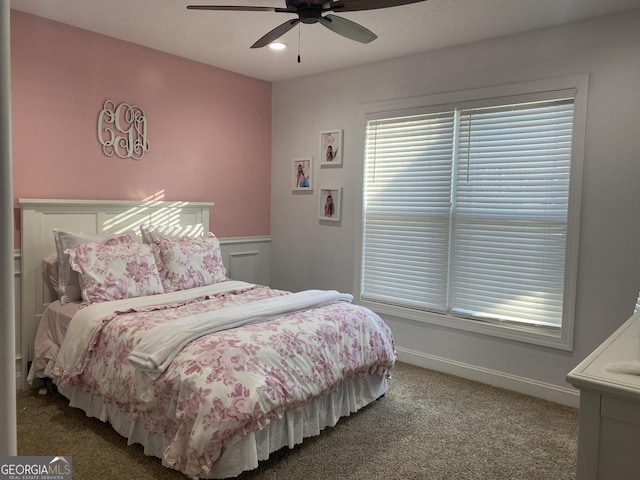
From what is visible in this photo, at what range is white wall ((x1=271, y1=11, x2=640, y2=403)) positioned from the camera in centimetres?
297

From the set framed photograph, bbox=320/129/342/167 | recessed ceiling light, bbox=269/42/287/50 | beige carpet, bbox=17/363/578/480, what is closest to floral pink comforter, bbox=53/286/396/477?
beige carpet, bbox=17/363/578/480

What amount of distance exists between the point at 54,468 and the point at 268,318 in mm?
1436

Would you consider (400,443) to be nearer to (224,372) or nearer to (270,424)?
(270,424)

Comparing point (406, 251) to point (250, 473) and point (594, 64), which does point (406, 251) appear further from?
point (250, 473)

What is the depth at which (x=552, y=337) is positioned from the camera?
10.7 feet

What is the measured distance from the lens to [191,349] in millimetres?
2303

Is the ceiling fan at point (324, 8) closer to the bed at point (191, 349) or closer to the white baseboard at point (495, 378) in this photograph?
the bed at point (191, 349)

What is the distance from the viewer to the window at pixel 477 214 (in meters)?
3.24

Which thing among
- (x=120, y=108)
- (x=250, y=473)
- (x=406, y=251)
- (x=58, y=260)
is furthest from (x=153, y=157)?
(x=250, y=473)

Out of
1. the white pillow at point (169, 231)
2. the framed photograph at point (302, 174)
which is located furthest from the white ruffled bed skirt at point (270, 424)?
the framed photograph at point (302, 174)

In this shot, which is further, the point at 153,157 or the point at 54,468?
the point at 153,157

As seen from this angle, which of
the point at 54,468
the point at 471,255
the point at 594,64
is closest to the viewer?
the point at 54,468

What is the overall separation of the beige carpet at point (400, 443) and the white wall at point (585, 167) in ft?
1.53

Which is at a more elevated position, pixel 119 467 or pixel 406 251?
pixel 406 251
